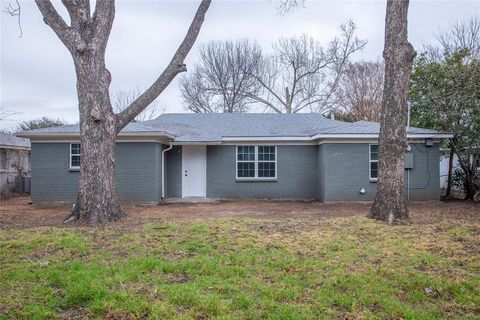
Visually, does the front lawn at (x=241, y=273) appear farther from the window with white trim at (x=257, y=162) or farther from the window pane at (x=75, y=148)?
the window with white trim at (x=257, y=162)

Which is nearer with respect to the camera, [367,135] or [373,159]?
[367,135]

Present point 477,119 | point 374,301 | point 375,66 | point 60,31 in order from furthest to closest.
A: point 375,66 < point 477,119 < point 60,31 < point 374,301

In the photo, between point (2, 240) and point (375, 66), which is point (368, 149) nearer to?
point (2, 240)

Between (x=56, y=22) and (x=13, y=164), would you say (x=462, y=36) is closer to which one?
(x=56, y=22)

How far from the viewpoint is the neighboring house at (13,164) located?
667 inches

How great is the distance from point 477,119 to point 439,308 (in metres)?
11.8

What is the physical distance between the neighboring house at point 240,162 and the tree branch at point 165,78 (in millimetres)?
3649

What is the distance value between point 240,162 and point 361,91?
1687cm

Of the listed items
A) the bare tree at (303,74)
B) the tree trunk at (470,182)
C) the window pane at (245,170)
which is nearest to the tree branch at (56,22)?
the window pane at (245,170)

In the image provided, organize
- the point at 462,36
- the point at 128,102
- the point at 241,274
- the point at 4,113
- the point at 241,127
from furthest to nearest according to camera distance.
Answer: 1. the point at 128,102
2. the point at 4,113
3. the point at 462,36
4. the point at 241,127
5. the point at 241,274

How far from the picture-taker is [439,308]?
3.67 metres

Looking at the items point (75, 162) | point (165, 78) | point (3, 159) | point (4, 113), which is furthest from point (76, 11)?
point (4, 113)

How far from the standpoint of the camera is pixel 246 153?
15.0 meters

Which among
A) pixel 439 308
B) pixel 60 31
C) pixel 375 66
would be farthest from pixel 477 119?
pixel 375 66
